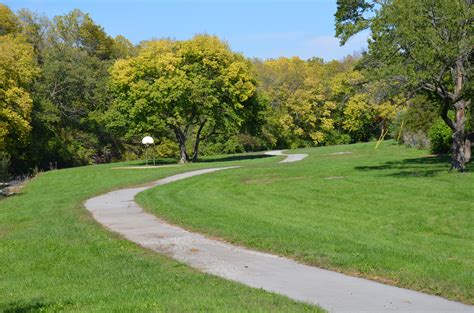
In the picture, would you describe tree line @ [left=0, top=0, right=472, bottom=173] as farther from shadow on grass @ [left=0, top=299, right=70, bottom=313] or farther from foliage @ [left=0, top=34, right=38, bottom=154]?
shadow on grass @ [left=0, top=299, right=70, bottom=313]

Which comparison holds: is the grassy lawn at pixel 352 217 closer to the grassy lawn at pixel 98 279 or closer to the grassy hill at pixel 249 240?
the grassy hill at pixel 249 240

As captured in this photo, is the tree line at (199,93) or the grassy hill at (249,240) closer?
the grassy hill at (249,240)

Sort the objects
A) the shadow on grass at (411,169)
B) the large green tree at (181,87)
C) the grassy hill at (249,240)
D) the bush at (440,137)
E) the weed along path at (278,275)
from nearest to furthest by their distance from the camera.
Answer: the weed along path at (278,275)
the grassy hill at (249,240)
the shadow on grass at (411,169)
the bush at (440,137)
the large green tree at (181,87)

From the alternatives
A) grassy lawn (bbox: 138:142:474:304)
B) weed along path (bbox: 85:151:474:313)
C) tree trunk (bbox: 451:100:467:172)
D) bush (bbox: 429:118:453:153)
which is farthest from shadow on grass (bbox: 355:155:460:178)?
weed along path (bbox: 85:151:474:313)

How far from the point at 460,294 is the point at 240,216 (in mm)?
7281

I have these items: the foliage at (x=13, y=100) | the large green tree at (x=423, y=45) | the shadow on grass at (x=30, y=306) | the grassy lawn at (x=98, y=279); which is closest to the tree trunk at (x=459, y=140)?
the large green tree at (x=423, y=45)

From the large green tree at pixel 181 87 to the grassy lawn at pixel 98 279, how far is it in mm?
26975

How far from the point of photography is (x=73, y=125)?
5459 centimetres

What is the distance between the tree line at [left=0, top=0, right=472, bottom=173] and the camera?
19.9 m

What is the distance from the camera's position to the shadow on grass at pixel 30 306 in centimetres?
594

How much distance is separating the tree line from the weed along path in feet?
36.7

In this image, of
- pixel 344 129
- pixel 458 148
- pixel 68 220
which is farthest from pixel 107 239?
pixel 344 129

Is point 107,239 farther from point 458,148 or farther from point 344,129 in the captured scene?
point 344,129

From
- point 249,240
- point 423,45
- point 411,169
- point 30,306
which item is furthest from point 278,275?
point 411,169
